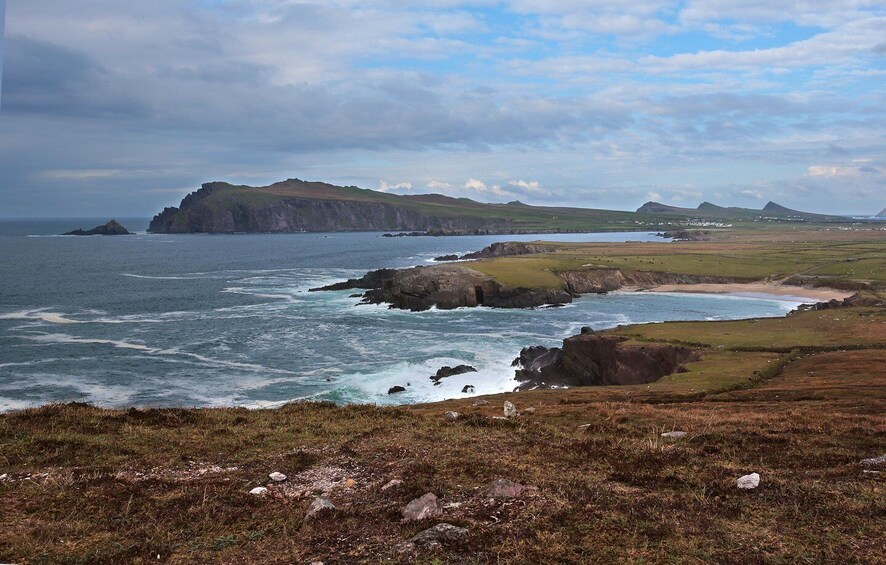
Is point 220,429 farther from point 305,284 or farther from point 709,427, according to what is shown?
point 305,284

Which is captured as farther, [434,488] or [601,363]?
[601,363]

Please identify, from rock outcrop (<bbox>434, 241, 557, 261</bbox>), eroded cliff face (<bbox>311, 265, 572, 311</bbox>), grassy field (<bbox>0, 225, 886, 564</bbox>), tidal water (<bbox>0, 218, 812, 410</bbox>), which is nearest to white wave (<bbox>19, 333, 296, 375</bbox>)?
tidal water (<bbox>0, 218, 812, 410</bbox>)

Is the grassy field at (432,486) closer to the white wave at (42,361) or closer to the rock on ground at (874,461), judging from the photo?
the rock on ground at (874,461)

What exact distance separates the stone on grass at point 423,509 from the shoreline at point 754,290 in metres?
122

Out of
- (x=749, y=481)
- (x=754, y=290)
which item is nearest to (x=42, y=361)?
(x=749, y=481)

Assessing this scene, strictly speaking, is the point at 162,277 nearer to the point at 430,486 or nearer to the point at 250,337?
the point at 250,337

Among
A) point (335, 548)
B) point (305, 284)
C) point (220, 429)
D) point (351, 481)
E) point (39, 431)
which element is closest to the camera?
point (335, 548)

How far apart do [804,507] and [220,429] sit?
16.6m

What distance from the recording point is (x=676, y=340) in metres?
62.0

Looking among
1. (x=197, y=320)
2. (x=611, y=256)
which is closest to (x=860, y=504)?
(x=197, y=320)

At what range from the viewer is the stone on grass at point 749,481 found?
13359 mm

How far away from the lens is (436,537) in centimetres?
1074

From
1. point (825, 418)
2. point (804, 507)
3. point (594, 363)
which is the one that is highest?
point (804, 507)

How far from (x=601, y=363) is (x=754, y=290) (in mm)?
83043
